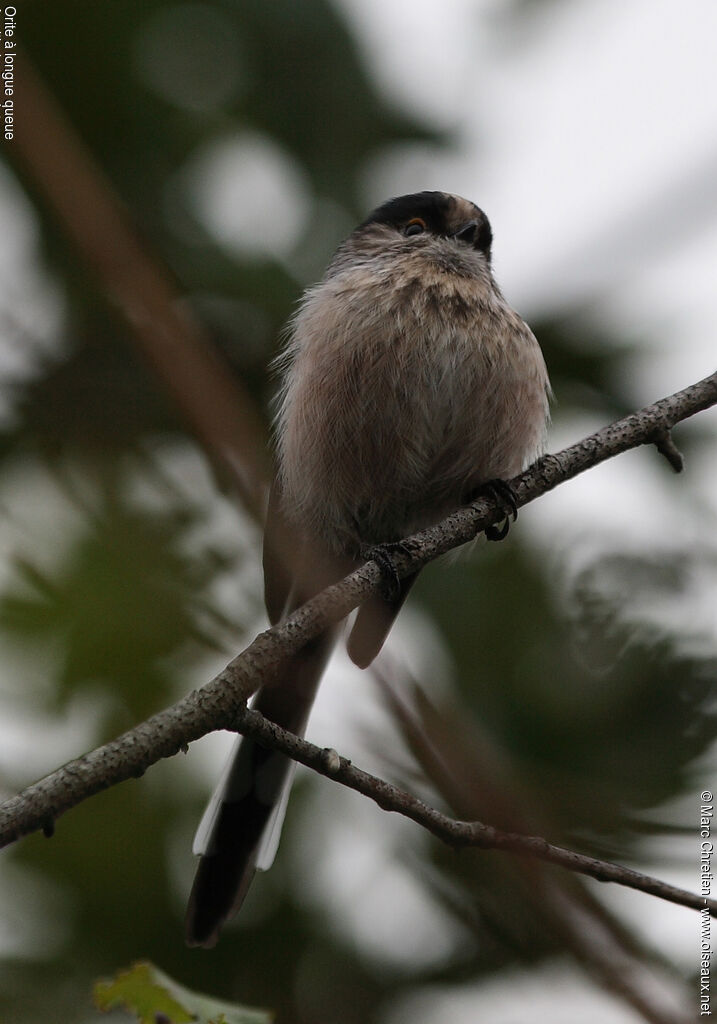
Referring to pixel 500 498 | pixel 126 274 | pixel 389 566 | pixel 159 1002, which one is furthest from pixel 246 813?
pixel 126 274

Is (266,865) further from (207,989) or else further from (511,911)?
(511,911)

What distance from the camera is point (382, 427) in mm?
4266

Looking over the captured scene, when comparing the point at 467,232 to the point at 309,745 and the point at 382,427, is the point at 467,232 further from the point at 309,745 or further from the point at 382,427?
the point at 309,745

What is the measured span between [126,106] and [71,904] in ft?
13.3

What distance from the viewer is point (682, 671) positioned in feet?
11.0

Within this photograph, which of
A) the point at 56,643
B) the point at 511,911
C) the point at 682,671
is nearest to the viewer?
the point at 56,643

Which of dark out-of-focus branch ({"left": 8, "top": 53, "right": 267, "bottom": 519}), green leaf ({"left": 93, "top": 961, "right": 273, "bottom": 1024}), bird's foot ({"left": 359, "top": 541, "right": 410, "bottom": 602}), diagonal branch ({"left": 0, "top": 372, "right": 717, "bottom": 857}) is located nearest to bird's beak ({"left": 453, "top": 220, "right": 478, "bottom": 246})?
diagonal branch ({"left": 0, "top": 372, "right": 717, "bottom": 857})

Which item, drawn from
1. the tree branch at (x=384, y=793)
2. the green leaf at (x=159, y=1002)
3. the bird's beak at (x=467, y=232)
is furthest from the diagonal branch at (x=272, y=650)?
the bird's beak at (x=467, y=232)

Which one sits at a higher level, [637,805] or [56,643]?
[637,805]

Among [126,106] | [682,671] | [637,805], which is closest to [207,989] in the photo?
[637,805]

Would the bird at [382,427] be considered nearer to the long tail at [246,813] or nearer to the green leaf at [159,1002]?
the long tail at [246,813]

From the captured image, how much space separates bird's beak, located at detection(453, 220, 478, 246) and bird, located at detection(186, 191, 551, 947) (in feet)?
0.25

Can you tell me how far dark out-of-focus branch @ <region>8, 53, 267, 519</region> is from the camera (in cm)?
110

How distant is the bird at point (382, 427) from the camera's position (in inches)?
165
